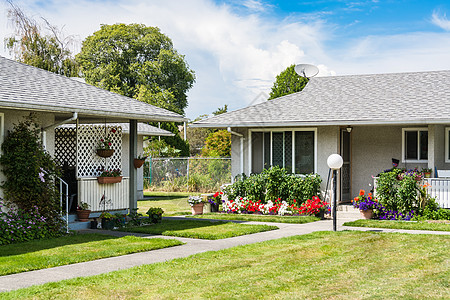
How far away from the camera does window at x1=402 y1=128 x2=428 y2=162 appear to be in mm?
16375

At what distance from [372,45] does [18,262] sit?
1868 centimetres

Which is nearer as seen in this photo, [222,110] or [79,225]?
[79,225]

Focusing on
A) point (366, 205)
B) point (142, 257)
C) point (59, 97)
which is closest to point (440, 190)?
point (366, 205)

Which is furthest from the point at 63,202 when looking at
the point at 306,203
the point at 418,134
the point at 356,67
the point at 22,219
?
the point at 356,67

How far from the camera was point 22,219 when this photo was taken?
35.4ft

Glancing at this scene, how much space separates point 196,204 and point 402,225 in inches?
235

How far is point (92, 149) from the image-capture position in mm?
13414

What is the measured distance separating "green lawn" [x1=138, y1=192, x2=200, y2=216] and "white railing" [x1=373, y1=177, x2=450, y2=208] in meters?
7.01

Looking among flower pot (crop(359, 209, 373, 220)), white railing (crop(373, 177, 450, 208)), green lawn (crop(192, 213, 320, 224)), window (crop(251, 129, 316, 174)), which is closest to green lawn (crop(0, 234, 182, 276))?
green lawn (crop(192, 213, 320, 224))

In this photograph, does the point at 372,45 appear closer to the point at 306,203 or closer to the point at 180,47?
the point at 306,203

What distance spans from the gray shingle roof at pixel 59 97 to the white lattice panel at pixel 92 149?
34.9 inches

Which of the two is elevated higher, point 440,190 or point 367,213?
point 440,190

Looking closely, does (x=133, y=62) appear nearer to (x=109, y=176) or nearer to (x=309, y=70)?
(x=309, y=70)

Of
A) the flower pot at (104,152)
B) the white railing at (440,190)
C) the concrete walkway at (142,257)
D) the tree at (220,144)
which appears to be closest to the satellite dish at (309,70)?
the white railing at (440,190)
